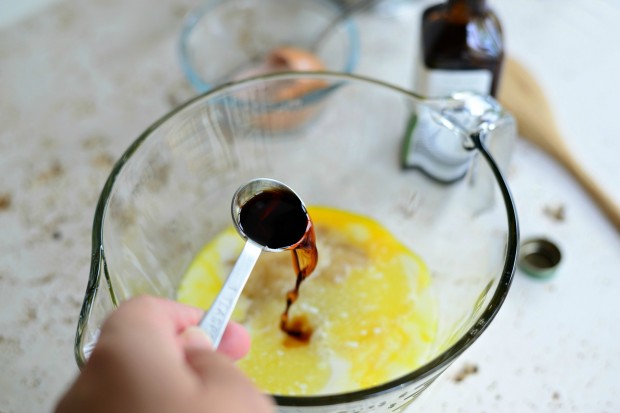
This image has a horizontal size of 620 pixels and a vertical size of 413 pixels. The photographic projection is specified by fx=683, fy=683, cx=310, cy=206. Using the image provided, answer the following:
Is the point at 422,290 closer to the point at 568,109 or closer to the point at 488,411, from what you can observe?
the point at 488,411

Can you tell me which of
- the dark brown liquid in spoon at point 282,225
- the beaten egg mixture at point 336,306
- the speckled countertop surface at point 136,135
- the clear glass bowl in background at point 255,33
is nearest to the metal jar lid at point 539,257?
the speckled countertop surface at point 136,135

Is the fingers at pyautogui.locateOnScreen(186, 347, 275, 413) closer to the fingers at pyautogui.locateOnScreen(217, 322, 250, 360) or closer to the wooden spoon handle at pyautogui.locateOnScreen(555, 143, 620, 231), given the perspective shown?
the fingers at pyautogui.locateOnScreen(217, 322, 250, 360)

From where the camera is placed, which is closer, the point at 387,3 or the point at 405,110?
the point at 405,110

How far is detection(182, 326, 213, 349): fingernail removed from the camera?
428mm

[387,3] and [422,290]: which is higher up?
[387,3]

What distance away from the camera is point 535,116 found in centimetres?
88

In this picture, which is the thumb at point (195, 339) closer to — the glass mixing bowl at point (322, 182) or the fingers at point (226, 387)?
the fingers at point (226, 387)

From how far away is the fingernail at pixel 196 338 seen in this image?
43cm

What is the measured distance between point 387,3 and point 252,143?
372 millimetres

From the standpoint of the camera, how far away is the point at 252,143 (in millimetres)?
846

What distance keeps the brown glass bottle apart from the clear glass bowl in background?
0.72 feet

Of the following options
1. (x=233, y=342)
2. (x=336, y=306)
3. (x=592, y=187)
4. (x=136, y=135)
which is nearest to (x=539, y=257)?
(x=592, y=187)

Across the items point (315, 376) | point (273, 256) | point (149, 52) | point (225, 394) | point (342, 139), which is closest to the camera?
point (225, 394)

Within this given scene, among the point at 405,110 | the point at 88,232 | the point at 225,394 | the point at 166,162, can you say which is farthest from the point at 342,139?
the point at 225,394
